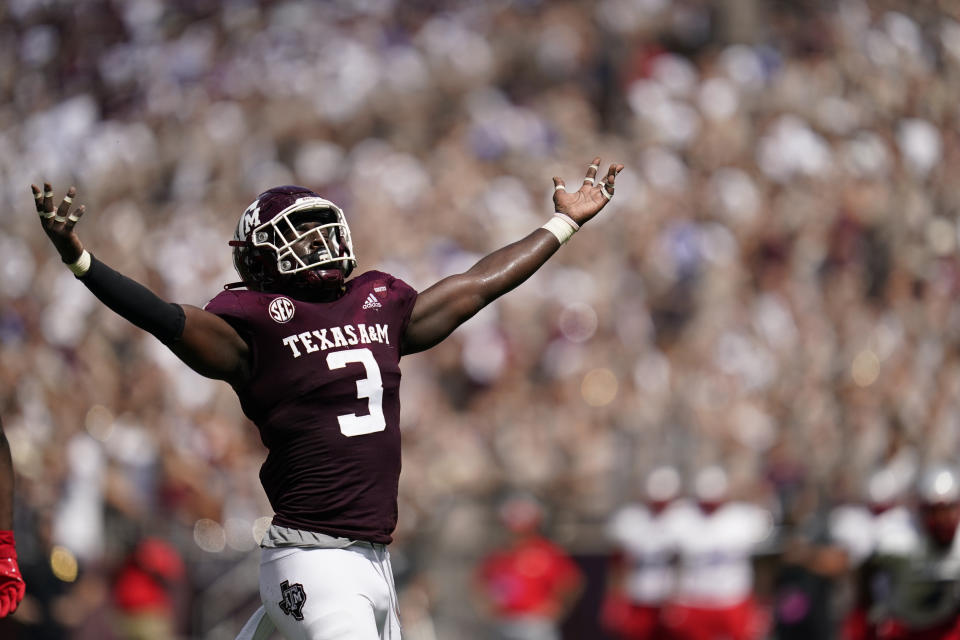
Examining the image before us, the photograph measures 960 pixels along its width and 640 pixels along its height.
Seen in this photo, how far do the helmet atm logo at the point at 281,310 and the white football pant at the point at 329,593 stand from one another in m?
0.76

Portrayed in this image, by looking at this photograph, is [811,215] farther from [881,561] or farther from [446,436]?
[881,561]

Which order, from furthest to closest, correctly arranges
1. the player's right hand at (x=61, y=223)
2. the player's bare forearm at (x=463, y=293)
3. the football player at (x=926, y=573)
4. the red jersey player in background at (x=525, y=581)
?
1. the red jersey player in background at (x=525, y=581)
2. the football player at (x=926, y=573)
3. the player's bare forearm at (x=463, y=293)
4. the player's right hand at (x=61, y=223)

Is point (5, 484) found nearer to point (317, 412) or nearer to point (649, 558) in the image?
point (317, 412)

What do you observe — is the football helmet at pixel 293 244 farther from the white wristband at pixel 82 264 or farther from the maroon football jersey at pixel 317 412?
the white wristband at pixel 82 264

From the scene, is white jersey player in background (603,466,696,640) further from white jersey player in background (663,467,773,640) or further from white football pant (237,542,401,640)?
white football pant (237,542,401,640)

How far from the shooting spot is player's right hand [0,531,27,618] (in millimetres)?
5422

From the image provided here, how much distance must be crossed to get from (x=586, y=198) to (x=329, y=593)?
1.91 m

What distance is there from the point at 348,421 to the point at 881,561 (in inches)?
169

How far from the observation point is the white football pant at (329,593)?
4930 mm

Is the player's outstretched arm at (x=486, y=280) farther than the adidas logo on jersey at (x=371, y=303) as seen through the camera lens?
Yes

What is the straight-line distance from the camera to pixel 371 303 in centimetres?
534

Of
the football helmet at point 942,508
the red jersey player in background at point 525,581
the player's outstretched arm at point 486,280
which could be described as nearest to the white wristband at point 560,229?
the player's outstretched arm at point 486,280

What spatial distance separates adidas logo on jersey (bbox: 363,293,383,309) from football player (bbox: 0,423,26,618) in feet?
4.40

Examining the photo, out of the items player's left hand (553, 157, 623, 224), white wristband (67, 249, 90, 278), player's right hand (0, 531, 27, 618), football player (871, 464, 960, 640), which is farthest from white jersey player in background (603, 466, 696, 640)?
white wristband (67, 249, 90, 278)
